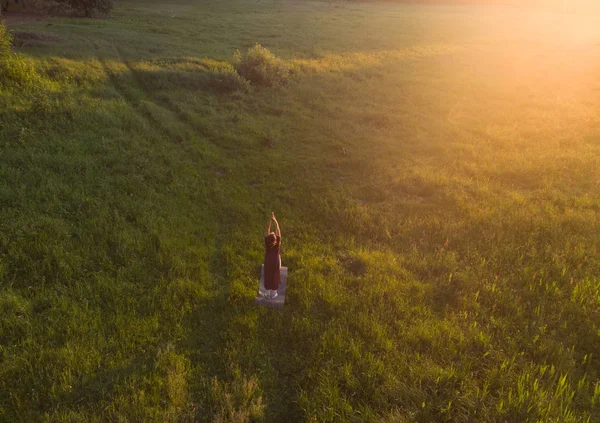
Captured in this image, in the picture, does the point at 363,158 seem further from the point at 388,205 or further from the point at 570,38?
the point at 570,38

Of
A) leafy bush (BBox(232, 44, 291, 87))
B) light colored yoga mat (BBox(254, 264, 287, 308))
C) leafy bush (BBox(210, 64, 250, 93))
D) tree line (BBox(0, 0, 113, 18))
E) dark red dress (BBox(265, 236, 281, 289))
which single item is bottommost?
light colored yoga mat (BBox(254, 264, 287, 308))

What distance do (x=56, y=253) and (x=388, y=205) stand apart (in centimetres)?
916

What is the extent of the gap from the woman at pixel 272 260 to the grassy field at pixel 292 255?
596 millimetres

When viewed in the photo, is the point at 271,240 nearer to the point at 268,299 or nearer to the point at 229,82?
the point at 268,299

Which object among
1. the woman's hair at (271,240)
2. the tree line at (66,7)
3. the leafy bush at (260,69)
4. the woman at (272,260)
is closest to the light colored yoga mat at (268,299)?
the woman at (272,260)

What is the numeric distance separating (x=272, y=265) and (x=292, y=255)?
1972 mm

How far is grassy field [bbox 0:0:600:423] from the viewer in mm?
5633

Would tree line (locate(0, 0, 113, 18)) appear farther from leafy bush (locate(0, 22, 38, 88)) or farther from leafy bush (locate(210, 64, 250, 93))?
leafy bush (locate(210, 64, 250, 93))

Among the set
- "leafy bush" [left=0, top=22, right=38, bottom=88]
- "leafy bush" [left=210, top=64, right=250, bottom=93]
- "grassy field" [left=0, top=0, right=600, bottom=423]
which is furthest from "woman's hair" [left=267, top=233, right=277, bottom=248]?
"leafy bush" [left=210, top=64, right=250, bottom=93]

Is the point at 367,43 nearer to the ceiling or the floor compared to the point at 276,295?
nearer to the ceiling

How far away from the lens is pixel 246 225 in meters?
10.3

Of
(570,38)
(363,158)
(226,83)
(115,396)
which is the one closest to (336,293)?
(115,396)

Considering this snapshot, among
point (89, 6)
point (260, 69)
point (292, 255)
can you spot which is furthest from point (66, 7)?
point (292, 255)

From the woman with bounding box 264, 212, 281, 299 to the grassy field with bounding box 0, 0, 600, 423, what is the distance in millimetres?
596
